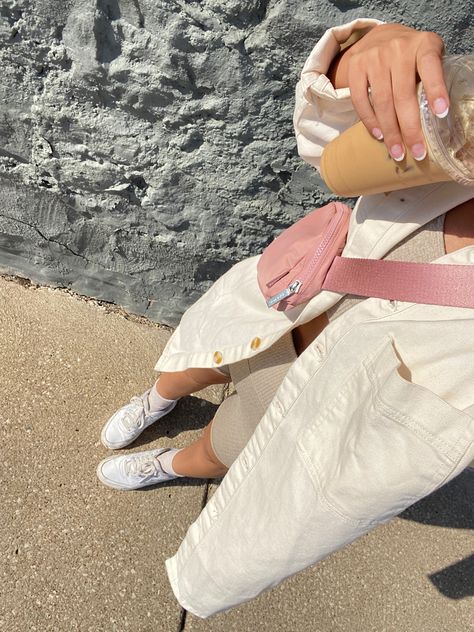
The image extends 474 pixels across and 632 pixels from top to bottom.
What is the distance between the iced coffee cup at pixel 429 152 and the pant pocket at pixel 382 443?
284mm

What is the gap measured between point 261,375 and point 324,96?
2.18ft

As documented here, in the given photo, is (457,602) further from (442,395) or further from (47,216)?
(47,216)

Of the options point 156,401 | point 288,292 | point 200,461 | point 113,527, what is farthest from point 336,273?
point 113,527

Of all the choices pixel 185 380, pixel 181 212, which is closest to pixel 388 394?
pixel 185 380

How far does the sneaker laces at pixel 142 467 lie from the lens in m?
1.95

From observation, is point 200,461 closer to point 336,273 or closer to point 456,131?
point 336,273

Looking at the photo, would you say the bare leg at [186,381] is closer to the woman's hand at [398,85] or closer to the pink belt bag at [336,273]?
the pink belt bag at [336,273]

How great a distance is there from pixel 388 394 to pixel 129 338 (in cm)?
167

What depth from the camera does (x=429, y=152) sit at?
30.8 inches

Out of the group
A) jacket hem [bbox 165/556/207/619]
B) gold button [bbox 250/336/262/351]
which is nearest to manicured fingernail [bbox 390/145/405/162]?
gold button [bbox 250/336/262/351]

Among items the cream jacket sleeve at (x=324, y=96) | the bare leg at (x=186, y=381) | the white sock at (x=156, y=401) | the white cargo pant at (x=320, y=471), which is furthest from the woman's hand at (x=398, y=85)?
the white sock at (x=156, y=401)

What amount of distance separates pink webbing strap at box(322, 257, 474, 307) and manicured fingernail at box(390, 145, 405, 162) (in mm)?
210

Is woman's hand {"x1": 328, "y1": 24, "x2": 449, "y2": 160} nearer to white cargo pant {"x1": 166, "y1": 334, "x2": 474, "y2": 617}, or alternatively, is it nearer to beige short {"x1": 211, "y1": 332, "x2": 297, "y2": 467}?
white cargo pant {"x1": 166, "y1": 334, "x2": 474, "y2": 617}

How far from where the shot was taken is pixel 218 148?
62.2 inches
